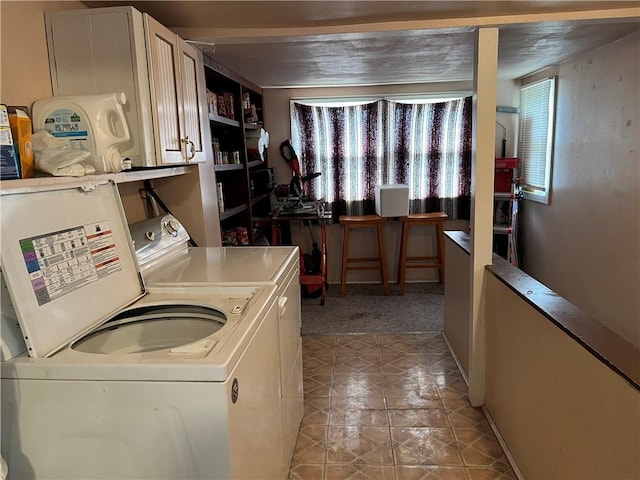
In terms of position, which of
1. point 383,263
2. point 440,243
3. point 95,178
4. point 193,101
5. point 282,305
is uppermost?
point 193,101

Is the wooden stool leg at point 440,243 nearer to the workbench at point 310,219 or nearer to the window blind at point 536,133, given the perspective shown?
the window blind at point 536,133

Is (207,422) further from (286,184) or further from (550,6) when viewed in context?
(286,184)

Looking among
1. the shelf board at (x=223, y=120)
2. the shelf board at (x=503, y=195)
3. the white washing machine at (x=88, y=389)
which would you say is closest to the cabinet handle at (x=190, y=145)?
the shelf board at (x=223, y=120)

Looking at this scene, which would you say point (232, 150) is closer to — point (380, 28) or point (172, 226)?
point (172, 226)

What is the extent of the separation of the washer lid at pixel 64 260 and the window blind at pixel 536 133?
361cm

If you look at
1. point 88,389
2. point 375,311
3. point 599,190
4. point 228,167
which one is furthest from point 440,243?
point 88,389

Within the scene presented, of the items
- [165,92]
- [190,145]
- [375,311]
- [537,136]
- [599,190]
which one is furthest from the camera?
[537,136]

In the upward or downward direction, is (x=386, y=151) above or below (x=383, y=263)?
above

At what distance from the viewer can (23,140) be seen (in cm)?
133

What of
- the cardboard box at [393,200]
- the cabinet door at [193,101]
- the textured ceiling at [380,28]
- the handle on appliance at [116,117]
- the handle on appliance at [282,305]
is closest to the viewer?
the handle on appliance at [116,117]

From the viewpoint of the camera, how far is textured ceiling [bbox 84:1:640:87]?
2031 mm

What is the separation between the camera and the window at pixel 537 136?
3941 millimetres

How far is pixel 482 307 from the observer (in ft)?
8.09

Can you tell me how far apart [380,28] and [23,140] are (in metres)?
1.68
